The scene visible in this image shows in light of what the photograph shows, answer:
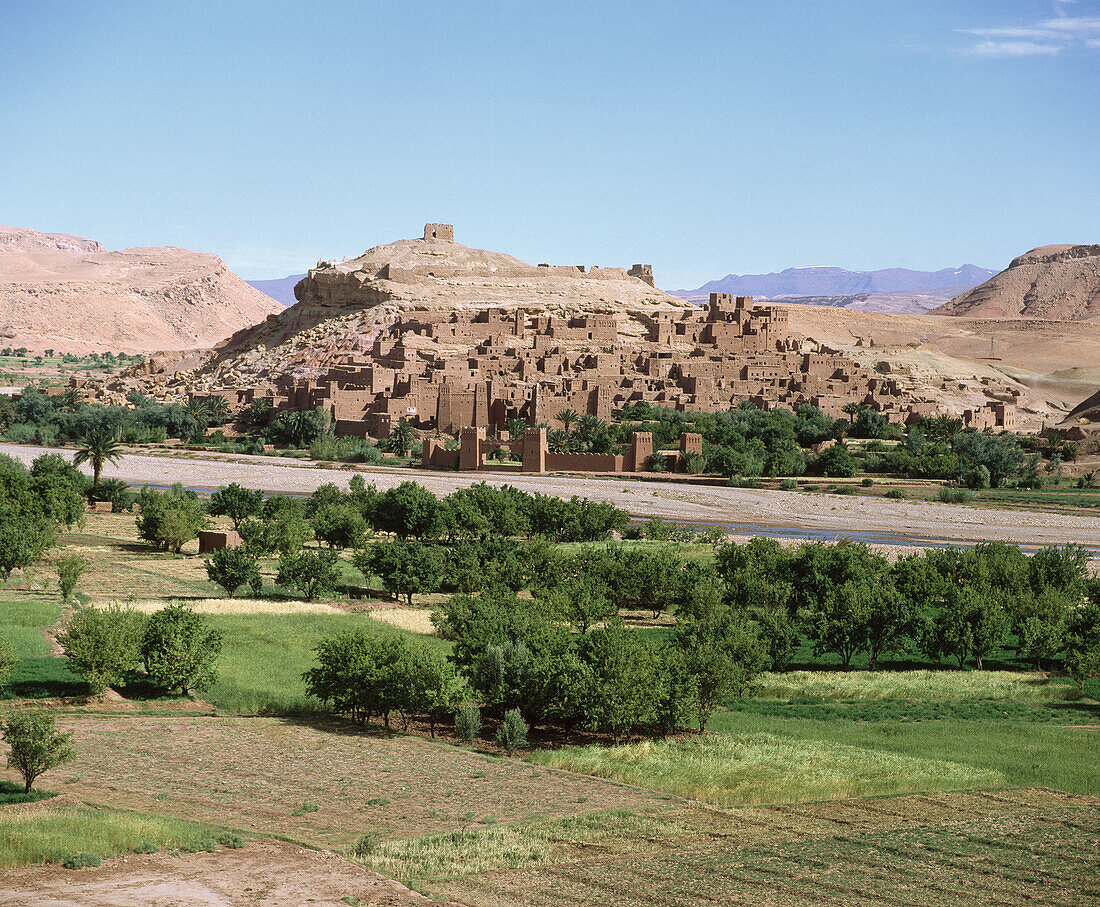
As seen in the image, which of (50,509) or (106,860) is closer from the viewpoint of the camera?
(106,860)

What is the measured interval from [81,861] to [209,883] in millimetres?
1462

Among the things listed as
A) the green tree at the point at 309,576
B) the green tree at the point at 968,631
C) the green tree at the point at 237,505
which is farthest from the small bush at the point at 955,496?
the green tree at the point at 309,576

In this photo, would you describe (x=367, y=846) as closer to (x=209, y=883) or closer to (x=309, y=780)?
(x=209, y=883)

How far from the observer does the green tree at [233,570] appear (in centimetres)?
3375

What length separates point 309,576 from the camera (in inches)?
1382

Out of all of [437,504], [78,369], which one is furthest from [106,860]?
[78,369]

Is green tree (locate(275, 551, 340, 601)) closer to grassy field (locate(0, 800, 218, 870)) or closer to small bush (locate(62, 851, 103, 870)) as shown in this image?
grassy field (locate(0, 800, 218, 870))

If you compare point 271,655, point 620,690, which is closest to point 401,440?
point 271,655

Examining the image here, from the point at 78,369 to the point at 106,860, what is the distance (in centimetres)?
13542

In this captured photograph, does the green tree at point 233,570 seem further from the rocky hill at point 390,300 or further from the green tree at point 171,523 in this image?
the rocky hill at point 390,300

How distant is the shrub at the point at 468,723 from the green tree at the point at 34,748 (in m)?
6.88

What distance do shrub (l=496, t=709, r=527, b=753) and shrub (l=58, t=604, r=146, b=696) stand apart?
6.84 metres

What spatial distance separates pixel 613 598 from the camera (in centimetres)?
3522

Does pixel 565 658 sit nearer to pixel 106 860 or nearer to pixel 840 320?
pixel 106 860
